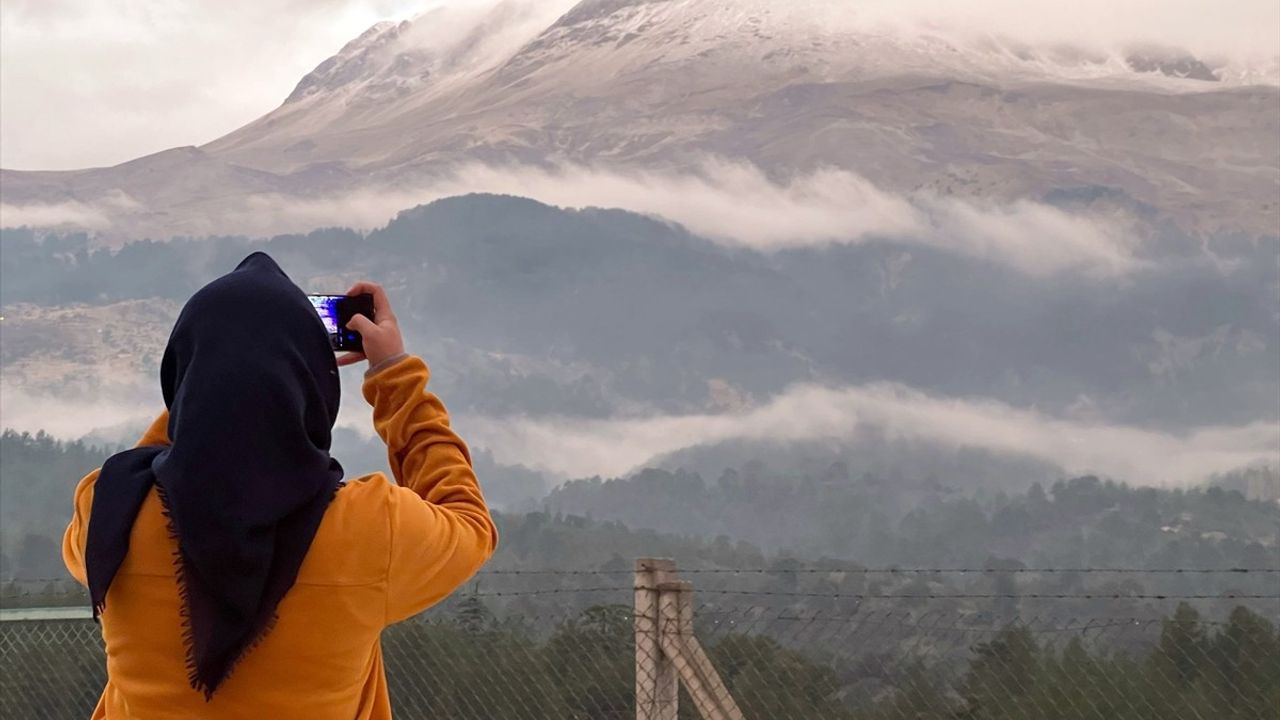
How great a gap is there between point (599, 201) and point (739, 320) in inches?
735

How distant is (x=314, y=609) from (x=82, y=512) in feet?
1.17

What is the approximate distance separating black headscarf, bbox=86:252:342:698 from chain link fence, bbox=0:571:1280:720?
305cm

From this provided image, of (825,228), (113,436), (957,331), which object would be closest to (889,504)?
(957,331)

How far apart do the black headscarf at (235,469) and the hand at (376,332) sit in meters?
0.20

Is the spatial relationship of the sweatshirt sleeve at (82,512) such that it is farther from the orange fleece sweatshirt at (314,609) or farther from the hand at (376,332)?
the hand at (376,332)

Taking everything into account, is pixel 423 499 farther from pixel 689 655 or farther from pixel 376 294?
pixel 689 655

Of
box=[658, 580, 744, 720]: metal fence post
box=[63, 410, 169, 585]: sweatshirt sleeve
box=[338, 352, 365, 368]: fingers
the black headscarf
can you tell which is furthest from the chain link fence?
the black headscarf

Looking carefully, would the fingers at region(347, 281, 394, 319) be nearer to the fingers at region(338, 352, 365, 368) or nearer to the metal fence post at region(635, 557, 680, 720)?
the fingers at region(338, 352, 365, 368)

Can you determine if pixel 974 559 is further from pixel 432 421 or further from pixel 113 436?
pixel 432 421

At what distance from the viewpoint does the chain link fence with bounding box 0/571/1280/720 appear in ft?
15.8

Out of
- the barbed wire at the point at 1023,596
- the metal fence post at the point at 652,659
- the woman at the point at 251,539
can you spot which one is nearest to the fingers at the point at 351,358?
the woman at the point at 251,539

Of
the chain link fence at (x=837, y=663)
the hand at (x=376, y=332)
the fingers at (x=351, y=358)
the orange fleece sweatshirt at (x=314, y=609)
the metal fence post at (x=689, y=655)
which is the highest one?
the hand at (x=376, y=332)

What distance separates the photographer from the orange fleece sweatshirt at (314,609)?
163cm

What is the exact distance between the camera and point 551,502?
102000mm
